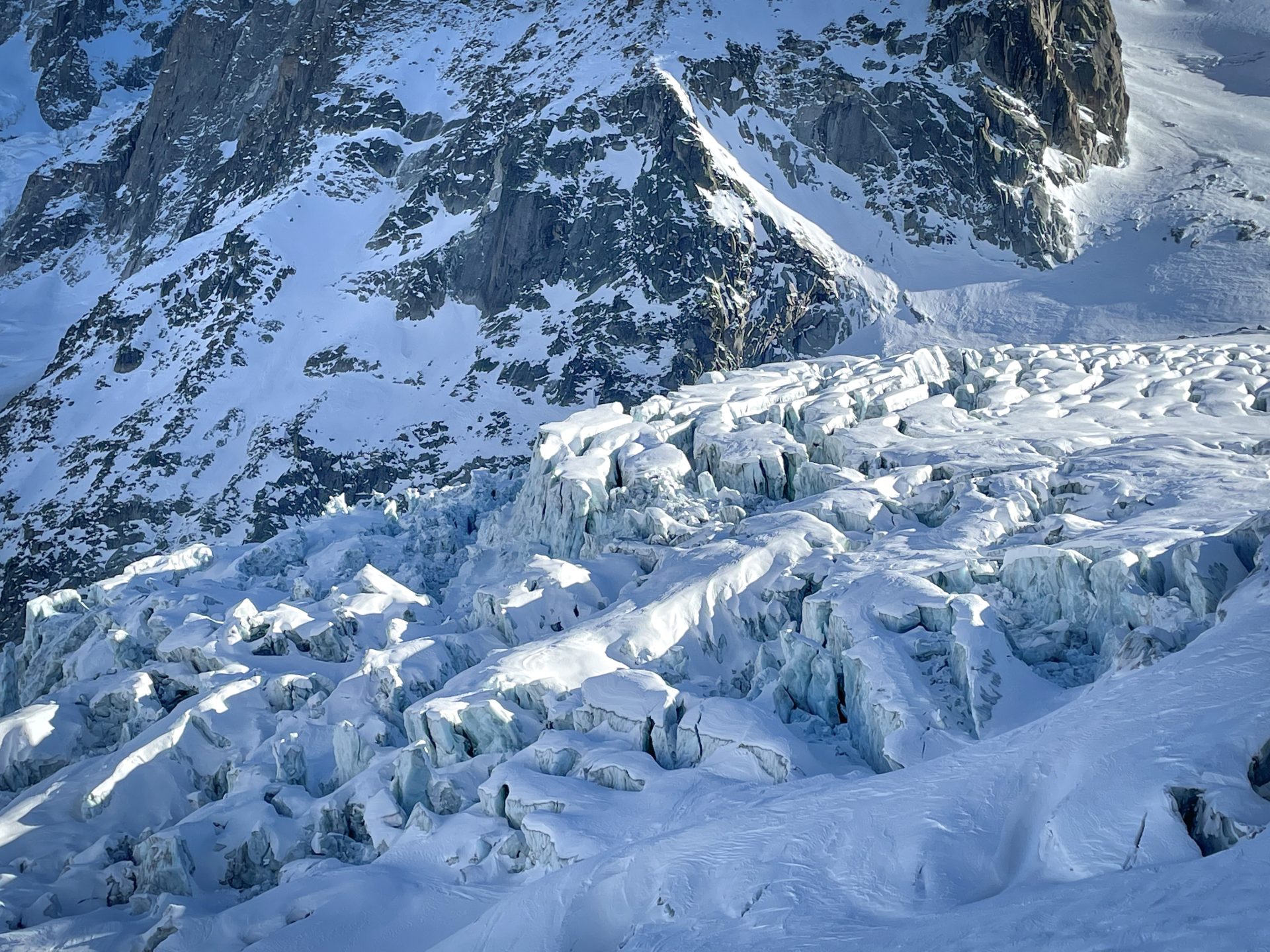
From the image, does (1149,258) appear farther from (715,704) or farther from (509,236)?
(715,704)

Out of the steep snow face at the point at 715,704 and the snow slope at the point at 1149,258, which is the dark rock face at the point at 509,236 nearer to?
the snow slope at the point at 1149,258

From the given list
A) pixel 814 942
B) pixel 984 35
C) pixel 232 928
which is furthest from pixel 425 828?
pixel 984 35

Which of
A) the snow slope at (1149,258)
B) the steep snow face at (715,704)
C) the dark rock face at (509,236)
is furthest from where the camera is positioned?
the dark rock face at (509,236)

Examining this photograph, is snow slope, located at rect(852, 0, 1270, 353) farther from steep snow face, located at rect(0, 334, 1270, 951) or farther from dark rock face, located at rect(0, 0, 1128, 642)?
steep snow face, located at rect(0, 334, 1270, 951)

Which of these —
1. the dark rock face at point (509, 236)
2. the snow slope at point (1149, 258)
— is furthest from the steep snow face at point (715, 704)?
the dark rock face at point (509, 236)

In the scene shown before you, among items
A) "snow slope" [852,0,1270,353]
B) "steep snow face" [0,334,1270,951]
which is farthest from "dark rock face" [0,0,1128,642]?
"steep snow face" [0,334,1270,951]

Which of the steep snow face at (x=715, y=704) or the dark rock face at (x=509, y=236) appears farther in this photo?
the dark rock face at (x=509, y=236)

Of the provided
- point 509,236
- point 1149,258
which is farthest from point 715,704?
point 1149,258
